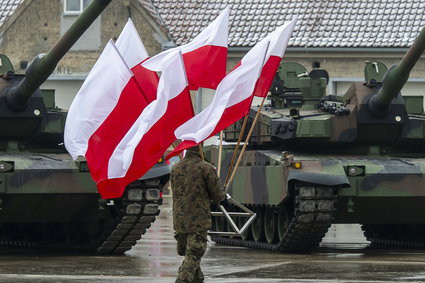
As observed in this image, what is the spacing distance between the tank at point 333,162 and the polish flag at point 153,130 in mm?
4619

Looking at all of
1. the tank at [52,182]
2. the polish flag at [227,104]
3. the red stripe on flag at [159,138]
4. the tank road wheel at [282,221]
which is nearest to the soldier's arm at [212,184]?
the polish flag at [227,104]

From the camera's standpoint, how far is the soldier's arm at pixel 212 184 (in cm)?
1472

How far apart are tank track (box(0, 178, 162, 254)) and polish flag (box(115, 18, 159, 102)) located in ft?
9.16

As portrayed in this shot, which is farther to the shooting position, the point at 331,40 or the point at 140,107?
the point at 331,40

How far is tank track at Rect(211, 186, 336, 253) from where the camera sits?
66.2 ft

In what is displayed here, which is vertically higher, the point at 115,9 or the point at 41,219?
the point at 115,9

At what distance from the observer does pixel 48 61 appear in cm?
1927

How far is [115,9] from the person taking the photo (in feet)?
139

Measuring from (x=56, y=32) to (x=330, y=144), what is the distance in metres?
21.3

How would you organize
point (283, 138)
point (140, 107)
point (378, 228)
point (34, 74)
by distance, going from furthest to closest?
1. point (378, 228)
2. point (283, 138)
3. point (34, 74)
4. point (140, 107)

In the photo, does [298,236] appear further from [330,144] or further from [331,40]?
[331,40]

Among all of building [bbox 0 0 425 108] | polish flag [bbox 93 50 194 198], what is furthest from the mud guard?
building [bbox 0 0 425 108]

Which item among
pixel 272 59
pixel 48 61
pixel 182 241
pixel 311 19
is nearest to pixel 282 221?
pixel 48 61

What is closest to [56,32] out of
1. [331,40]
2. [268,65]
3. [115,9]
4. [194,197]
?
[115,9]
